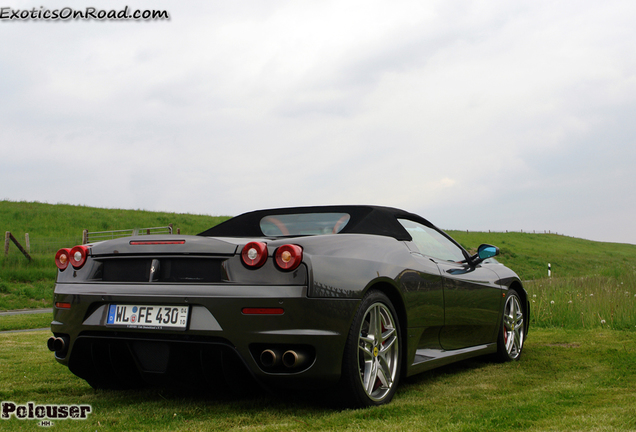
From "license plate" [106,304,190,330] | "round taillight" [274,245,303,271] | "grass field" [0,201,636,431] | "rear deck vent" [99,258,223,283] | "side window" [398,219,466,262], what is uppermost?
"side window" [398,219,466,262]

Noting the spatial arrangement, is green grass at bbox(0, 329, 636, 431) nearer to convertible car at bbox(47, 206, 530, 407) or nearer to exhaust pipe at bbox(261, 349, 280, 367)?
convertible car at bbox(47, 206, 530, 407)

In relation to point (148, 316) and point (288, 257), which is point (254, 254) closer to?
point (288, 257)

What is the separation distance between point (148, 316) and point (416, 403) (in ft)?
5.64

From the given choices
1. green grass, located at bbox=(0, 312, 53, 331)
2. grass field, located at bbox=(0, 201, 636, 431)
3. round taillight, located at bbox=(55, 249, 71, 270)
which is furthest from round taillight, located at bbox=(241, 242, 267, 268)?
green grass, located at bbox=(0, 312, 53, 331)

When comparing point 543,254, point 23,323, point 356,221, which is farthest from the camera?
point 543,254

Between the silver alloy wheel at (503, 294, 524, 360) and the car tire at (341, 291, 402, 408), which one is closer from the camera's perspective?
the car tire at (341, 291, 402, 408)

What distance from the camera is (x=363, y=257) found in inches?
144

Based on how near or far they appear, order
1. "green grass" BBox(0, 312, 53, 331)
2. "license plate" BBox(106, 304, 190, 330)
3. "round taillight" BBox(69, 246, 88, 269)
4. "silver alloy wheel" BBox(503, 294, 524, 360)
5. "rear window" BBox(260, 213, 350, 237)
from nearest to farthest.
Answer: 1. "license plate" BBox(106, 304, 190, 330)
2. "round taillight" BBox(69, 246, 88, 269)
3. "rear window" BBox(260, 213, 350, 237)
4. "silver alloy wheel" BBox(503, 294, 524, 360)
5. "green grass" BBox(0, 312, 53, 331)

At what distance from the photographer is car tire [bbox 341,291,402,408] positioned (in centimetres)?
341

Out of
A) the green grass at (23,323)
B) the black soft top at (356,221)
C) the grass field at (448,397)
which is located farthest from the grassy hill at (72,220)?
the black soft top at (356,221)

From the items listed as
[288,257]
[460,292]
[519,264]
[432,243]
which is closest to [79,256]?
[288,257]

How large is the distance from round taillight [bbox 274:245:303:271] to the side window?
4.98ft

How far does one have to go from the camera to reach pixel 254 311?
322 centimetres

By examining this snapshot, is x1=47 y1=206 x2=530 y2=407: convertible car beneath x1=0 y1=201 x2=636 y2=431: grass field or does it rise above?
→ above
